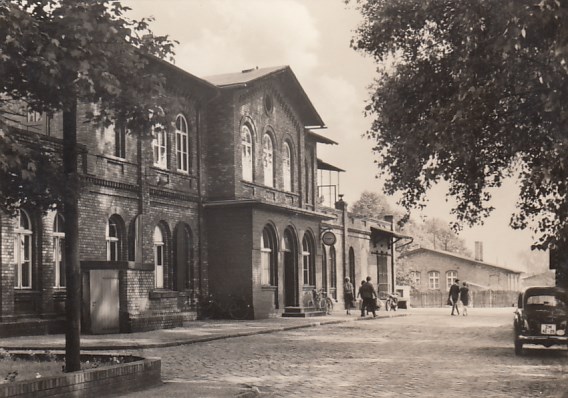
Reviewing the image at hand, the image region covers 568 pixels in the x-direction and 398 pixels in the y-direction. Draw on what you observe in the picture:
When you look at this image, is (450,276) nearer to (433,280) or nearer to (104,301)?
(433,280)

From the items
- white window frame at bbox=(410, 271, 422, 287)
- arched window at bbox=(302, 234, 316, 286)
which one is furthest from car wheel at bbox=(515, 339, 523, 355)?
white window frame at bbox=(410, 271, 422, 287)

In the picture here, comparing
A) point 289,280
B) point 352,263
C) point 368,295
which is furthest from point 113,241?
point 352,263

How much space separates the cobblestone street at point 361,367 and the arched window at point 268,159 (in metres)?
11.3

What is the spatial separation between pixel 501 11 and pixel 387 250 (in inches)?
1412

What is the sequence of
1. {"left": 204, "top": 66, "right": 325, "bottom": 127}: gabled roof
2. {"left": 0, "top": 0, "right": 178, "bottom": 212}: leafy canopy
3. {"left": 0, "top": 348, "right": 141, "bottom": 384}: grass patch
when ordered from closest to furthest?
1. {"left": 0, "top": 0, "right": 178, "bottom": 212}: leafy canopy
2. {"left": 0, "top": 348, "right": 141, "bottom": 384}: grass patch
3. {"left": 204, "top": 66, "right": 325, "bottom": 127}: gabled roof

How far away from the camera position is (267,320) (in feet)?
88.9

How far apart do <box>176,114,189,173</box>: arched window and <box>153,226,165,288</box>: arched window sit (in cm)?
263

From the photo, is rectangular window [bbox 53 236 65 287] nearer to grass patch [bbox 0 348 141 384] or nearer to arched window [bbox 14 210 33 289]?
arched window [bbox 14 210 33 289]

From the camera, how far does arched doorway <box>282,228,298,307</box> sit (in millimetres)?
32094

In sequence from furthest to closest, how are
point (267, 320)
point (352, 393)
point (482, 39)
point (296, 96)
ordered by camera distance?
point (296, 96)
point (267, 320)
point (482, 39)
point (352, 393)

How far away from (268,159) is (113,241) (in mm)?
9889

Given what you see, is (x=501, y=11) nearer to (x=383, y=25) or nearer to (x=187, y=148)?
(x=383, y=25)

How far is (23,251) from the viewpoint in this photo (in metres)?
20.0

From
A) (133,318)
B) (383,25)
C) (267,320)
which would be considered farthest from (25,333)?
(383,25)
